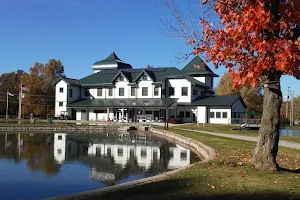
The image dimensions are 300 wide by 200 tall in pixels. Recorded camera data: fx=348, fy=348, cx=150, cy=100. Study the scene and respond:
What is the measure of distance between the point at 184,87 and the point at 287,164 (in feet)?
147

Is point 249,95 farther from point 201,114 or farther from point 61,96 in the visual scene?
point 61,96

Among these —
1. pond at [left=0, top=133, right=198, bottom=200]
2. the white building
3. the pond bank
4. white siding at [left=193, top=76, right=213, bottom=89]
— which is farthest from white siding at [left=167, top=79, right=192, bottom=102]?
pond at [left=0, top=133, right=198, bottom=200]

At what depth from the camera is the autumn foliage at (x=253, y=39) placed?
8.25 metres

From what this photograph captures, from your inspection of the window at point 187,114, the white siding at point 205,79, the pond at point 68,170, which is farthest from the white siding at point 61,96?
the pond at point 68,170

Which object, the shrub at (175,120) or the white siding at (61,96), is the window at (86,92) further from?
the shrub at (175,120)

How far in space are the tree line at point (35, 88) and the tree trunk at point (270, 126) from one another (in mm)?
59068

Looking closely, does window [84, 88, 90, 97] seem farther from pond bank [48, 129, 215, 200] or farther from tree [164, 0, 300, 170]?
tree [164, 0, 300, 170]

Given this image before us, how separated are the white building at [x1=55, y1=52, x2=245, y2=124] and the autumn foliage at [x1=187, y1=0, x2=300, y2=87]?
4397 cm

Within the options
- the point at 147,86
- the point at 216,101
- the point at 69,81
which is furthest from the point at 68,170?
the point at 69,81

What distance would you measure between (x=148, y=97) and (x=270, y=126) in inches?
1961

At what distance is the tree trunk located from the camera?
1055 centimetres

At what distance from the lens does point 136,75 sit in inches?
2491

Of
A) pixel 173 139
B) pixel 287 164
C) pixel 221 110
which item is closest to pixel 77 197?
pixel 287 164

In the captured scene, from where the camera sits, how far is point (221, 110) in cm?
5466
